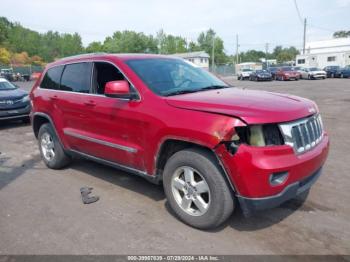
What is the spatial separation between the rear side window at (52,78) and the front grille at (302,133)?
3779 mm

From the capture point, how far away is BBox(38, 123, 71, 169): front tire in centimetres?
573

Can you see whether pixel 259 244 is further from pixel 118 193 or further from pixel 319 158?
pixel 118 193

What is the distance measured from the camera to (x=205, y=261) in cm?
312

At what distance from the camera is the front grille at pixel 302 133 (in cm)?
329

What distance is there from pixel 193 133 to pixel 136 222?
4.14ft

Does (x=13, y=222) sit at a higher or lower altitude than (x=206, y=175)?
lower

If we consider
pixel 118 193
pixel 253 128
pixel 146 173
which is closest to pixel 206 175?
pixel 253 128

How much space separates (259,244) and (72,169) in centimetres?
363

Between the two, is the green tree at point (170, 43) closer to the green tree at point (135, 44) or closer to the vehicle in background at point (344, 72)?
the green tree at point (135, 44)

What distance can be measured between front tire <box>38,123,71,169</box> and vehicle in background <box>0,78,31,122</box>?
15.6 feet

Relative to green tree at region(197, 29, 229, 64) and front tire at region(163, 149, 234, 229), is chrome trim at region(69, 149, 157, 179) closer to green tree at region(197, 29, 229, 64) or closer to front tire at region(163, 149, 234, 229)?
front tire at region(163, 149, 234, 229)

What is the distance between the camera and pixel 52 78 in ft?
19.1

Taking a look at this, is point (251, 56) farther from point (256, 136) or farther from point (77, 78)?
point (256, 136)

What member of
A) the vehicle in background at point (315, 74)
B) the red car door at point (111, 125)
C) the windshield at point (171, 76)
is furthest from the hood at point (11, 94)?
the vehicle in background at point (315, 74)
